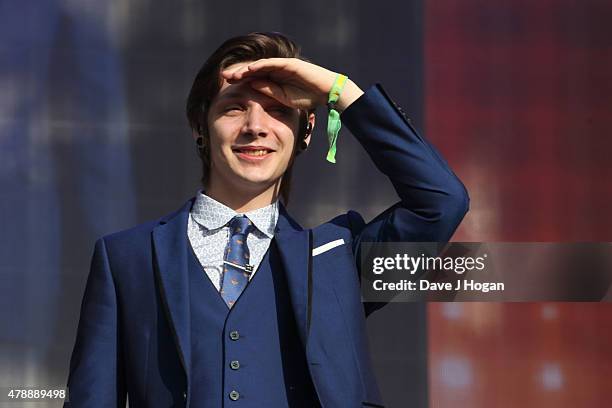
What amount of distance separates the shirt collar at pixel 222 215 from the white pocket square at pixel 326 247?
0.07 m

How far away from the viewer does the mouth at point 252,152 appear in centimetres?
168

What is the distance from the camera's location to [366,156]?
10.6 ft

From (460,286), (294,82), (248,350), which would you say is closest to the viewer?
(248,350)

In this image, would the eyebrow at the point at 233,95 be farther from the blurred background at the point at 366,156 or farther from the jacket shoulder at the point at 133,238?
the blurred background at the point at 366,156

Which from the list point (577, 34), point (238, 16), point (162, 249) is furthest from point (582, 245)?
point (162, 249)

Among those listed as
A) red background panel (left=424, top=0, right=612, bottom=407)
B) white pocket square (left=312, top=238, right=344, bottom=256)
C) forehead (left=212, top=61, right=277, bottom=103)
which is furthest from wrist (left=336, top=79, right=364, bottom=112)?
red background panel (left=424, top=0, right=612, bottom=407)

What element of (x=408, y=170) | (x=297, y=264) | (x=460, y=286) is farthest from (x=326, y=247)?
(x=460, y=286)

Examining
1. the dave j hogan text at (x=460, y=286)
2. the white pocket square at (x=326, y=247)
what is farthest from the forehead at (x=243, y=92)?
the dave j hogan text at (x=460, y=286)

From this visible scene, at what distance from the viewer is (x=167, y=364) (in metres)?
1.60

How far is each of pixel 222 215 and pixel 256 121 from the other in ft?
0.52

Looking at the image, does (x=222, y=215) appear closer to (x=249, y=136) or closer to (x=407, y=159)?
(x=249, y=136)

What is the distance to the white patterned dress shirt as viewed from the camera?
170 centimetres

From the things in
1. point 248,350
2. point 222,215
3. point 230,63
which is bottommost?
point 248,350

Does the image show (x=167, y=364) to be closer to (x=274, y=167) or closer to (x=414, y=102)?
(x=274, y=167)
